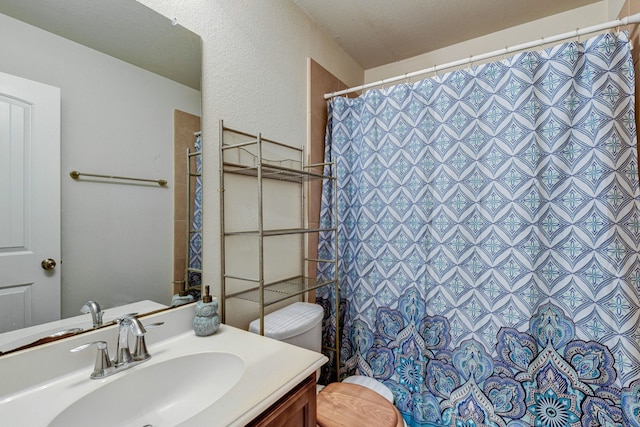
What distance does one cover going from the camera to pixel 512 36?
181cm

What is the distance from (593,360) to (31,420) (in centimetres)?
182

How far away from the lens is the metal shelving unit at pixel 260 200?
1.16 meters

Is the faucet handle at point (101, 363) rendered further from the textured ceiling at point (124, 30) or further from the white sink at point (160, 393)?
the textured ceiling at point (124, 30)

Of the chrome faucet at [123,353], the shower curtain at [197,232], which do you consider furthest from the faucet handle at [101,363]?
the shower curtain at [197,232]

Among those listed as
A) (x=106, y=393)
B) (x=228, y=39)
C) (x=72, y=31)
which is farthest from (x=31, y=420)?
(x=228, y=39)

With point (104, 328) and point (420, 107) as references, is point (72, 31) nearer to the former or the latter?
point (104, 328)

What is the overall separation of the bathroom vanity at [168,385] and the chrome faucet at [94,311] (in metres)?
0.03

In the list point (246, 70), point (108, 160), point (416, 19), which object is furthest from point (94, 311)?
point (416, 19)

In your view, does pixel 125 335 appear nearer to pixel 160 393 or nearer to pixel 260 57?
pixel 160 393

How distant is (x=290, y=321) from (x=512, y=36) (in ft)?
7.15

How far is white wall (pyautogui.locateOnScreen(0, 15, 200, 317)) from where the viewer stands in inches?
29.9

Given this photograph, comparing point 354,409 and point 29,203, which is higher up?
point 29,203

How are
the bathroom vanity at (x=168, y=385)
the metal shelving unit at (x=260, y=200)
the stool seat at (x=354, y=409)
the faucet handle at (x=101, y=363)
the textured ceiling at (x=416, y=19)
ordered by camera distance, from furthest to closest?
1. the textured ceiling at (x=416, y=19)
2. the metal shelving unit at (x=260, y=200)
3. the stool seat at (x=354, y=409)
4. the faucet handle at (x=101, y=363)
5. the bathroom vanity at (x=168, y=385)

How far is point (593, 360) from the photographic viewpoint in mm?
1160
